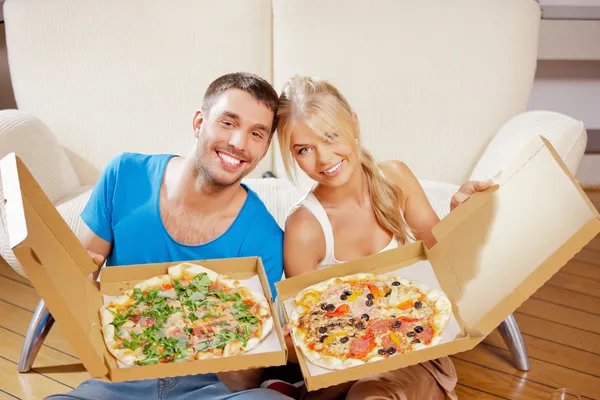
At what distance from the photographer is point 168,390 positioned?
1.59 meters

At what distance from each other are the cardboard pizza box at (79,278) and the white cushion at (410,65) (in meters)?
1.21

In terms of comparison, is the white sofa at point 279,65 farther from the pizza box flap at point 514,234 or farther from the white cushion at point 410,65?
the pizza box flap at point 514,234

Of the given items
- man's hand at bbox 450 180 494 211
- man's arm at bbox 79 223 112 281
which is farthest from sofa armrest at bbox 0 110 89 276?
man's hand at bbox 450 180 494 211

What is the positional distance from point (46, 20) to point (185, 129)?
0.64 m

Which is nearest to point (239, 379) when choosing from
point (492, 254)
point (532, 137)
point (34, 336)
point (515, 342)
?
point (492, 254)

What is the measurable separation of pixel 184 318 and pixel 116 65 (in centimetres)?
138

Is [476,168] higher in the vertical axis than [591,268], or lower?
higher

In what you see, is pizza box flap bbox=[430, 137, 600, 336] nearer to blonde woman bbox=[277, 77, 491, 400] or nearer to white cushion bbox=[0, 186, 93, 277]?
blonde woman bbox=[277, 77, 491, 400]

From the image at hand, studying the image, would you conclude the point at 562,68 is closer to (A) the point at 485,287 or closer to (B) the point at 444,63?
(B) the point at 444,63

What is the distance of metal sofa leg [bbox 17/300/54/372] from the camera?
2.17m

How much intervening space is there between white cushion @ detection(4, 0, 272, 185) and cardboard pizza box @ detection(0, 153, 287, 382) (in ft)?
3.72

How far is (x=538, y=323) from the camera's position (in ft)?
8.48

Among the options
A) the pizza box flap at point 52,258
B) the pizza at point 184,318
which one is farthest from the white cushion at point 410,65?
the pizza box flap at point 52,258

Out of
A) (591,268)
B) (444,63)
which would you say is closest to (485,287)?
(444,63)
